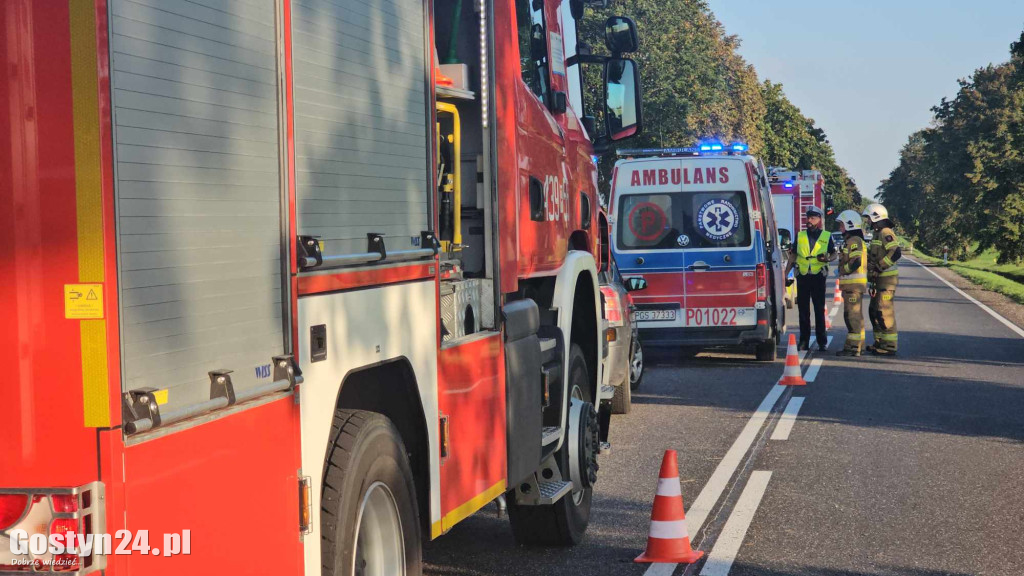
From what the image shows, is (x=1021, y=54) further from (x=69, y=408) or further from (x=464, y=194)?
(x=69, y=408)

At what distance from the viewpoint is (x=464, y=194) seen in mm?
5473

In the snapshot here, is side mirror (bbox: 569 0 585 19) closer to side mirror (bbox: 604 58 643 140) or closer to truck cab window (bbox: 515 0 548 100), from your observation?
side mirror (bbox: 604 58 643 140)

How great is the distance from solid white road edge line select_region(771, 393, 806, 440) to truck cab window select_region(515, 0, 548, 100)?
4636 mm

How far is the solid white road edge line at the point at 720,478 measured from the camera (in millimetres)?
6945

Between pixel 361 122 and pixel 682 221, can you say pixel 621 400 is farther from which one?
pixel 361 122

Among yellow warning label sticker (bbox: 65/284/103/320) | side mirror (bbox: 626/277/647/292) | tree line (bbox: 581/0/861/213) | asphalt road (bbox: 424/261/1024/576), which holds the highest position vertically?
tree line (bbox: 581/0/861/213)

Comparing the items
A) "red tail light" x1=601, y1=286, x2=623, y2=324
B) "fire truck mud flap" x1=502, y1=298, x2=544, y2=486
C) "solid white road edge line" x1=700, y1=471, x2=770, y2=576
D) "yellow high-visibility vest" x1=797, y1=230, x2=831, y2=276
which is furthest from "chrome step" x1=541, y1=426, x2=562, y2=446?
"yellow high-visibility vest" x1=797, y1=230, x2=831, y2=276

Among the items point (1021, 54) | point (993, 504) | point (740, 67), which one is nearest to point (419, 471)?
point (993, 504)

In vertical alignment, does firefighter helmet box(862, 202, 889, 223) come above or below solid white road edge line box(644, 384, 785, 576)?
above

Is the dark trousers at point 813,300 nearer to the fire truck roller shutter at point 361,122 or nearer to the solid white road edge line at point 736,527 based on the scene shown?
the solid white road edge line at point 736,527

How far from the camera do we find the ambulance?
1556cm

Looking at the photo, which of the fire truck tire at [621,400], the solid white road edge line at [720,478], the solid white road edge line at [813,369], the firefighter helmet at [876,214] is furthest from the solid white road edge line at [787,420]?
the firefighter helmet at [876,214]

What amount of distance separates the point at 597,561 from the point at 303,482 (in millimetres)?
3048

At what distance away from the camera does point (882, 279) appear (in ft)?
57.4
